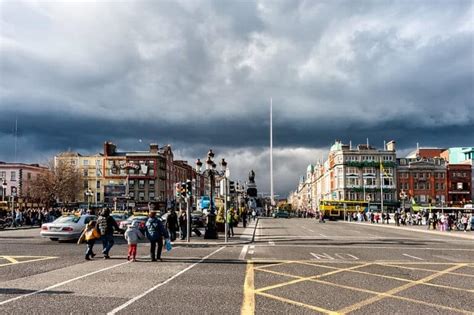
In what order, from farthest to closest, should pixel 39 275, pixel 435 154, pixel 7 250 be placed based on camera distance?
1. pixel 435 154
2. pixel 7 250
3. pixel 39 275

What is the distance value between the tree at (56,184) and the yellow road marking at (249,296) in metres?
68.2

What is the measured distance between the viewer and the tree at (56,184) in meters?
75.4

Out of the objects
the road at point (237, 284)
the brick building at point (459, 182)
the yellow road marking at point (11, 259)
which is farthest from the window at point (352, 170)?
the yellow road marking at point (11, 259)

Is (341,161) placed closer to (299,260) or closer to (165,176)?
(165,176)

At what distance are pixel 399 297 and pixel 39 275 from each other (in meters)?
9.24

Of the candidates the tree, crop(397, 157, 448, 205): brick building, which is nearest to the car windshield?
the tree

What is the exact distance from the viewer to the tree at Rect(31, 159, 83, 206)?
75.4 metres

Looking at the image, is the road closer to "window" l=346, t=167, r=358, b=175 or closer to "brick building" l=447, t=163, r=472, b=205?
"window" l=346, t=167, r=358, b=175

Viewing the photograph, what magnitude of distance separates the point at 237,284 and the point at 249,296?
5.20 ft

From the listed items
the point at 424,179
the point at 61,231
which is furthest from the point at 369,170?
the point at 61,231

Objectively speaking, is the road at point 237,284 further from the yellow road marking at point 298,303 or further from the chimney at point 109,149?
the chimney at point 109,149

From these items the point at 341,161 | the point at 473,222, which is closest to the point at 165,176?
the point at 341,161

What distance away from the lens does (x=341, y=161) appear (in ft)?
418

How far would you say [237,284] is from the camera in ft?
37.8
